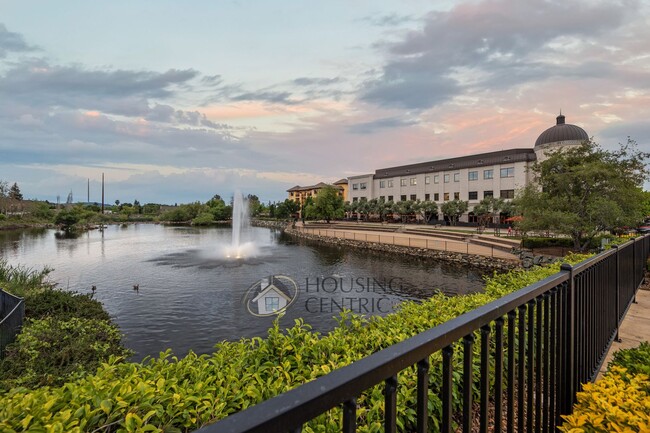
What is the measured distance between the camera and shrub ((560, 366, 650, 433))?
1846 mm

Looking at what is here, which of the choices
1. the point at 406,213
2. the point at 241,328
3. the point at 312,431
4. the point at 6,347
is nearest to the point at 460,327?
the point at 312,431

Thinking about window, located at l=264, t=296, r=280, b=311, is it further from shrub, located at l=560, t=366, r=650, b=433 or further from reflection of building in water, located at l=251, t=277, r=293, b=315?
shrub, located at l=560, t=366, r=650, b=433

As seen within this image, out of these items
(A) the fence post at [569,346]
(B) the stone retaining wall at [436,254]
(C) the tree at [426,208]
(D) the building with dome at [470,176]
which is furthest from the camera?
(C) the tree at [426,208]

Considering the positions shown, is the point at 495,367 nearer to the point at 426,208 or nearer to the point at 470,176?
the point at 426,208

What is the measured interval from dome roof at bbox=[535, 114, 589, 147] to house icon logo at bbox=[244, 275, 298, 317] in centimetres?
4546

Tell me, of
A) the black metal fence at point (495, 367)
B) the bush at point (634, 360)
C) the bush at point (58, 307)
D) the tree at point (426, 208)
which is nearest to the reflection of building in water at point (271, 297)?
the bush at point (58, 307)

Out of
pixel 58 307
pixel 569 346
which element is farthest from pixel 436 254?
pixel 569 346

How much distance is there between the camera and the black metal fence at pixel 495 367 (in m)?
0.86

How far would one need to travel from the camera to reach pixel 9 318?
777cm

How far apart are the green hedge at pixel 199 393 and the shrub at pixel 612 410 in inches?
45.9

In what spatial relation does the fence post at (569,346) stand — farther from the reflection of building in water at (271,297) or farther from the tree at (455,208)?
the tree at (455,208)

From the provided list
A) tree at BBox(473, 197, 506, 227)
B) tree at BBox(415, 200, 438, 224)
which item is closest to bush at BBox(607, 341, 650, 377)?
tree at BBox(473, 197, 506, 227)

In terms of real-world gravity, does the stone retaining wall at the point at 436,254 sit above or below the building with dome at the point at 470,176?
below

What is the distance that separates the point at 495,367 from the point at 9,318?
1009 centimetres
